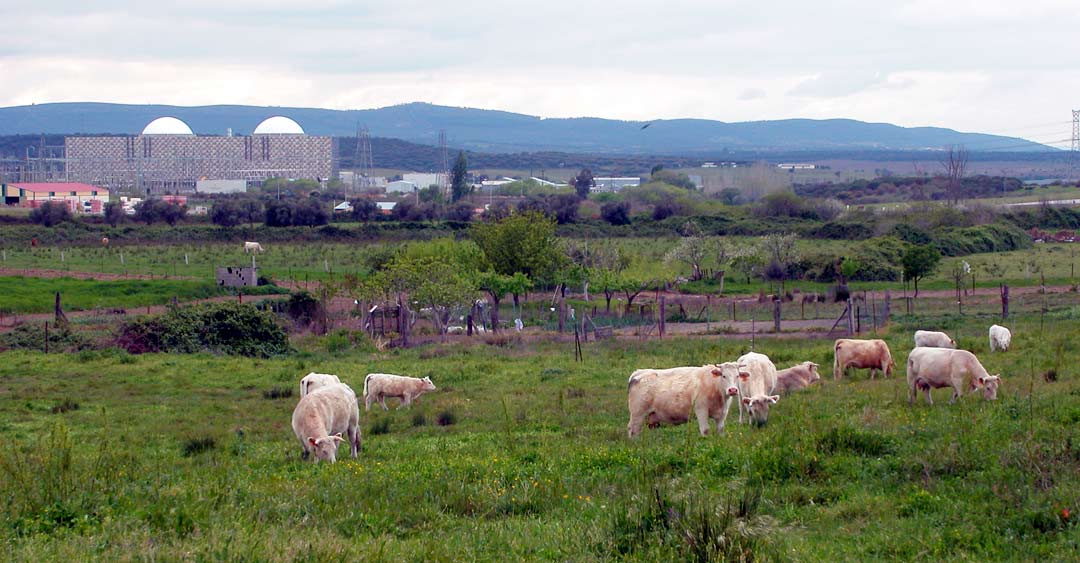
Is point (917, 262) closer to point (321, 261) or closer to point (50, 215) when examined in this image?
point (321, 261)

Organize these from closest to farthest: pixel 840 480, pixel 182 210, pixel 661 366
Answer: pixel 840 480 < pixel 661 366 < pixel 182 210

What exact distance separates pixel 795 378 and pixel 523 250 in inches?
1117

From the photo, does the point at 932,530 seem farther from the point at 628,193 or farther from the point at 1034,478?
the point at 628,193

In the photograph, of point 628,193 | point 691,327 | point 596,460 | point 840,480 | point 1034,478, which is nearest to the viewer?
point 1034,478

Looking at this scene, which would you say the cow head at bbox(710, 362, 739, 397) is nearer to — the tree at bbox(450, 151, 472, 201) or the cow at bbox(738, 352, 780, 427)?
the cow at bbox(738, 352, 780, 427)

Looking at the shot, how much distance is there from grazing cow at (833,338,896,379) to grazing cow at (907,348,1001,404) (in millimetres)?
4443

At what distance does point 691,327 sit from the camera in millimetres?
35219

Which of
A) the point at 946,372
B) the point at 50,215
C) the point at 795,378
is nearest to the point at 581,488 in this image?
the point at 946,372

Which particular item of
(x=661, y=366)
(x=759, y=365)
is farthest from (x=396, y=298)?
(x=759, y=365)

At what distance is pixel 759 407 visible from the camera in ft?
46.5

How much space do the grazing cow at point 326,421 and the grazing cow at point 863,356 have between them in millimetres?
9877

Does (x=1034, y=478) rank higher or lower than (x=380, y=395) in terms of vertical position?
higher

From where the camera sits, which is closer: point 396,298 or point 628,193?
point 396,298

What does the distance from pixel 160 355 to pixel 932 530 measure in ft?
81.3
